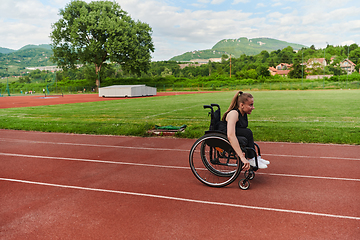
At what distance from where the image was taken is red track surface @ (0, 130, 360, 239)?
306 centimetres

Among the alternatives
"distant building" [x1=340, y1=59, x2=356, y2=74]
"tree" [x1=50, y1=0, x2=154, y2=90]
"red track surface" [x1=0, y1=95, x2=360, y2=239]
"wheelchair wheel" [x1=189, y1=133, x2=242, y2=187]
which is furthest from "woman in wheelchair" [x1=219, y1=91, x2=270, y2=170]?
"distant building" [x1=340, y1=59, x2=356, y2=74]

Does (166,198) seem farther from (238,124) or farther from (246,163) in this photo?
(238,124)

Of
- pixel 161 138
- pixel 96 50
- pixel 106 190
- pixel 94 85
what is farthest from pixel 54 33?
pixel 106 190

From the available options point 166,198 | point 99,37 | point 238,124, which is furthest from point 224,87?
point 166,198

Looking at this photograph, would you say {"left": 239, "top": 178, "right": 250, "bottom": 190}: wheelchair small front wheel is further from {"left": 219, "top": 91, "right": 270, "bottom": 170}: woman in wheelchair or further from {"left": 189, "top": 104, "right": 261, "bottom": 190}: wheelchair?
{"left": 219, "top": 91, "right": 270, "bottom": 170}: woman in wheelchair

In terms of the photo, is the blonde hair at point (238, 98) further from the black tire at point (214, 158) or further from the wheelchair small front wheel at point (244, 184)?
the wheelchair small front wheel at point (244, 184)

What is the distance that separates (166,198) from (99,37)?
54664 mm

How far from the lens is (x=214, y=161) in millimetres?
4641

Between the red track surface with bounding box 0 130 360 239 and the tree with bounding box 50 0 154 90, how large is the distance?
4810 cm

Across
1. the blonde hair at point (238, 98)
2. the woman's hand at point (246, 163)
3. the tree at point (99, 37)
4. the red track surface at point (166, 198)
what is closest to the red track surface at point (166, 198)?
the red track surface at point (166, 198)

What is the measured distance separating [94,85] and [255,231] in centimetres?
6230

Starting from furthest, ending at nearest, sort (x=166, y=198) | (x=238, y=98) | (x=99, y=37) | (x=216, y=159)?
1. (x=99, y=37)
2. (x=216, y=159)
3. (x=238, y=98)
4. (x=166, y=198)

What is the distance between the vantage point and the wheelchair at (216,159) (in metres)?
4.23

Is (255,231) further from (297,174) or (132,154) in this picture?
(132,154)
